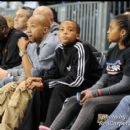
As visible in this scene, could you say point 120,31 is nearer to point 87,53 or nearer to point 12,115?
point 87,53

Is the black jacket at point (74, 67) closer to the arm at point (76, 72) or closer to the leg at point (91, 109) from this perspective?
the arm at point (76, 72)

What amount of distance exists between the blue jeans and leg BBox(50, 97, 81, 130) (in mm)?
521

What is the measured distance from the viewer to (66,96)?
5898 mm

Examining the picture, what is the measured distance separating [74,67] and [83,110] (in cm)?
83

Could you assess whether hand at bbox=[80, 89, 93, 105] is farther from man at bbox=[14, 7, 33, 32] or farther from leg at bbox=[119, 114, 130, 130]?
man at bbox=[14, 7, 33, 32]

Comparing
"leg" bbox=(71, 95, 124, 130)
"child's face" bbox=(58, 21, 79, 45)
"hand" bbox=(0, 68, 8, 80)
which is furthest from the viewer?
"hand" bbox=(0, 68, 8, 80)

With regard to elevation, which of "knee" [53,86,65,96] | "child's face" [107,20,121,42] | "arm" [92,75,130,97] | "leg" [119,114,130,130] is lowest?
"leg" [119,114,130,130]

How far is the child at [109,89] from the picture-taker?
527 centimetres

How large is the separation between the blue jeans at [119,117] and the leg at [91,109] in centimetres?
21

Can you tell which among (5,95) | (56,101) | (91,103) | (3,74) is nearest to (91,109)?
(91,103)

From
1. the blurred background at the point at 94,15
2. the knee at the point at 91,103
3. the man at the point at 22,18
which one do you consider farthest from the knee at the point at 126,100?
the blurred background at the point at 94,15

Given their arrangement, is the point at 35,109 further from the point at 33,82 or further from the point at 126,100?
the point at 126,100

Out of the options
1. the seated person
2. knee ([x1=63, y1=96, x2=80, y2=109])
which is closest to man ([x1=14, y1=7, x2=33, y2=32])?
the seated person

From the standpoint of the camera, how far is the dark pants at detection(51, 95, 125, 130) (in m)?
5.23
